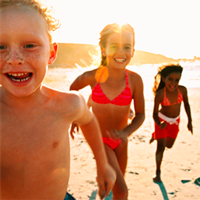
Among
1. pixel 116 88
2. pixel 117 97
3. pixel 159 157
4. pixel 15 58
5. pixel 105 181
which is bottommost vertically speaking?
pixel 159 157

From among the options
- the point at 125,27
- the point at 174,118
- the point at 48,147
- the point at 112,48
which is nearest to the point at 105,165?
the point at 48,147

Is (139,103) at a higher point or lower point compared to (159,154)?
higher

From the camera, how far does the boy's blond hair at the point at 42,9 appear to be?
4.16 feet

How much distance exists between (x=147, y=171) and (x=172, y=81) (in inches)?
67.9

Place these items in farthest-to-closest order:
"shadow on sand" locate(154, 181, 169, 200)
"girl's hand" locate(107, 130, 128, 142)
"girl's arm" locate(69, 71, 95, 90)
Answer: "shadow on sand" locate(154, 181, 169, 200), "girl's arm" locate(69, 71, 95, 90), "girl's hand" locate(107, 130, 128, 142)

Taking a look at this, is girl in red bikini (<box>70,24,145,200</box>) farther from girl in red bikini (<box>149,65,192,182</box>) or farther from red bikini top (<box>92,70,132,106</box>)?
girl in red bikini (<box>149,65,192,182</box>)

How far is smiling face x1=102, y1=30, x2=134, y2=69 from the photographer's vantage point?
266 centimetres

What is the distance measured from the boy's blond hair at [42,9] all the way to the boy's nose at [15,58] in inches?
11.7

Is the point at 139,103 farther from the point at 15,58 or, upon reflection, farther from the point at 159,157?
the point at 15,58

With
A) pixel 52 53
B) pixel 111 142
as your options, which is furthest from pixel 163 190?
pixel 52 53

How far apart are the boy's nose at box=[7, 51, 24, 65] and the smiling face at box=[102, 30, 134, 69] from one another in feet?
5.34

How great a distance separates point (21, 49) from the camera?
1.26 m

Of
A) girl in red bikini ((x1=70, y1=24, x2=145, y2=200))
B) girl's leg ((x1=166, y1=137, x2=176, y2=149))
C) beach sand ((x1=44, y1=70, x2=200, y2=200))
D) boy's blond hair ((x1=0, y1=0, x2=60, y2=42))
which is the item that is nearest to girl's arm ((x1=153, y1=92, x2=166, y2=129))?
girl's leg ((x1=166, y1=137, x2=176, y2=149))

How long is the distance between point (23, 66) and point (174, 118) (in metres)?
3.52
